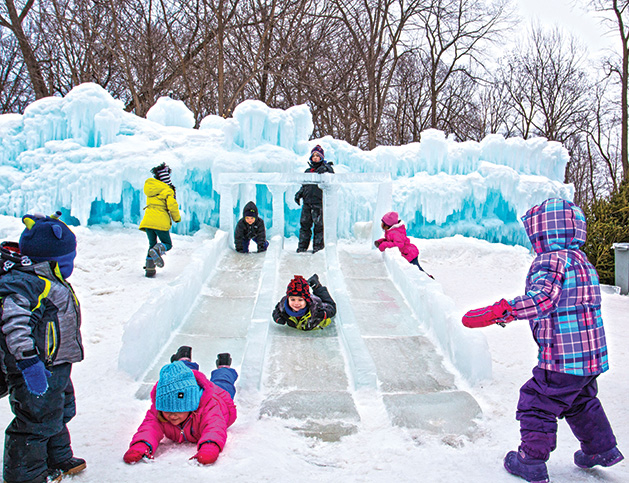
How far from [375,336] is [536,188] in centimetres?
786

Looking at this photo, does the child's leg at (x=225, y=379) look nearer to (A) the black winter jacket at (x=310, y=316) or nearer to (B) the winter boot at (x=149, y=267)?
(A) the black winter jacket at (x=310, y=316)

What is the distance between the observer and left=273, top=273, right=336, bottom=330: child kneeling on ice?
528cm

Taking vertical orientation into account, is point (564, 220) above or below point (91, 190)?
below

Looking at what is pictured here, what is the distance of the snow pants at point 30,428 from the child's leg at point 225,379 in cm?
131

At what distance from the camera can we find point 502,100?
26031 millimetres

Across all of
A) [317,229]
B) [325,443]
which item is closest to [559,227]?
[325,443]

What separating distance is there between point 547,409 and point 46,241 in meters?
2.66

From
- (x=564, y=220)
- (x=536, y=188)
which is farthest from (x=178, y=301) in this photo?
(x=536, y=188)

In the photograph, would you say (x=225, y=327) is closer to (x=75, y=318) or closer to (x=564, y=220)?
(x=75, y=318)

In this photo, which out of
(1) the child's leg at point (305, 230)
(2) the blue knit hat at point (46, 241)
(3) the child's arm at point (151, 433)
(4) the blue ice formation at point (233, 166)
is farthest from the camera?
(4) the blue ice formation at point (233, 166)

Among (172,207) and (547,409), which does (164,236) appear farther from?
(547,409)

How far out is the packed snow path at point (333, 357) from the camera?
3732mm

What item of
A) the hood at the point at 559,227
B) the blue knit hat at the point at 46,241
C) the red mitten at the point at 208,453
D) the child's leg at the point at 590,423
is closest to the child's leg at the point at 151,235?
the blue knit hat at the point at 46,241

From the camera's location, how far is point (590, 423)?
2.67m
